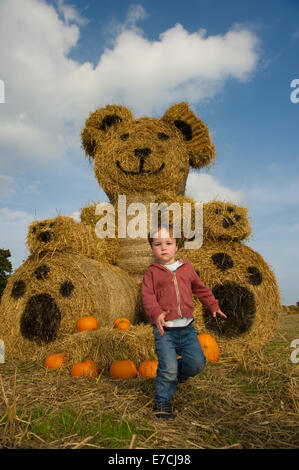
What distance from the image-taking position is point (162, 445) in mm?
1900

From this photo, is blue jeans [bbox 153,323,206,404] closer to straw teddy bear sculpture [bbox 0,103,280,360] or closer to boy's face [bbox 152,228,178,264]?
boy's face [bbox 152,228,178,264]

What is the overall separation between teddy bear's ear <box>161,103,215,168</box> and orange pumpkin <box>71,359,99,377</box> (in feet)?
12.5

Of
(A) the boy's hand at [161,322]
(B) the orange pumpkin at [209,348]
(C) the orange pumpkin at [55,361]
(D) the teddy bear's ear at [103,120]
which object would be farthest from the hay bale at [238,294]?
(D) the teddy bear's ear at [103,120]

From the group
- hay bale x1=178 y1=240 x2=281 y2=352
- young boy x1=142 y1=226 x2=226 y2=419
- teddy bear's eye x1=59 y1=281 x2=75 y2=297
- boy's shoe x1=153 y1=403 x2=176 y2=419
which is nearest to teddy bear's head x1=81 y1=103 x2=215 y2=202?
hay bale x1=178 y1=240 x2=281 y2=352

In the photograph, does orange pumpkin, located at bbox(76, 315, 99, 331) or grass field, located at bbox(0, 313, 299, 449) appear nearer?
grass field, located at bbox(0, 313, 299, 449)

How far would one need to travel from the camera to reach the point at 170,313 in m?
2.59

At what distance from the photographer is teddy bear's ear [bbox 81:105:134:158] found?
233 inches

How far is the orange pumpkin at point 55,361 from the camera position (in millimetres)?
3625

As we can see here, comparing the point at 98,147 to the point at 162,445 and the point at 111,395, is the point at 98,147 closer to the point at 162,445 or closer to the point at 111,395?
the point at 111,395

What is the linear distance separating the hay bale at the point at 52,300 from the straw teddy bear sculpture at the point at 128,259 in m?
0.01

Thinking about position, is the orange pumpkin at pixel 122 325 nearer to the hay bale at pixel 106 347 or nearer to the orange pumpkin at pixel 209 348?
A: the hay bale at pixel 106 347
